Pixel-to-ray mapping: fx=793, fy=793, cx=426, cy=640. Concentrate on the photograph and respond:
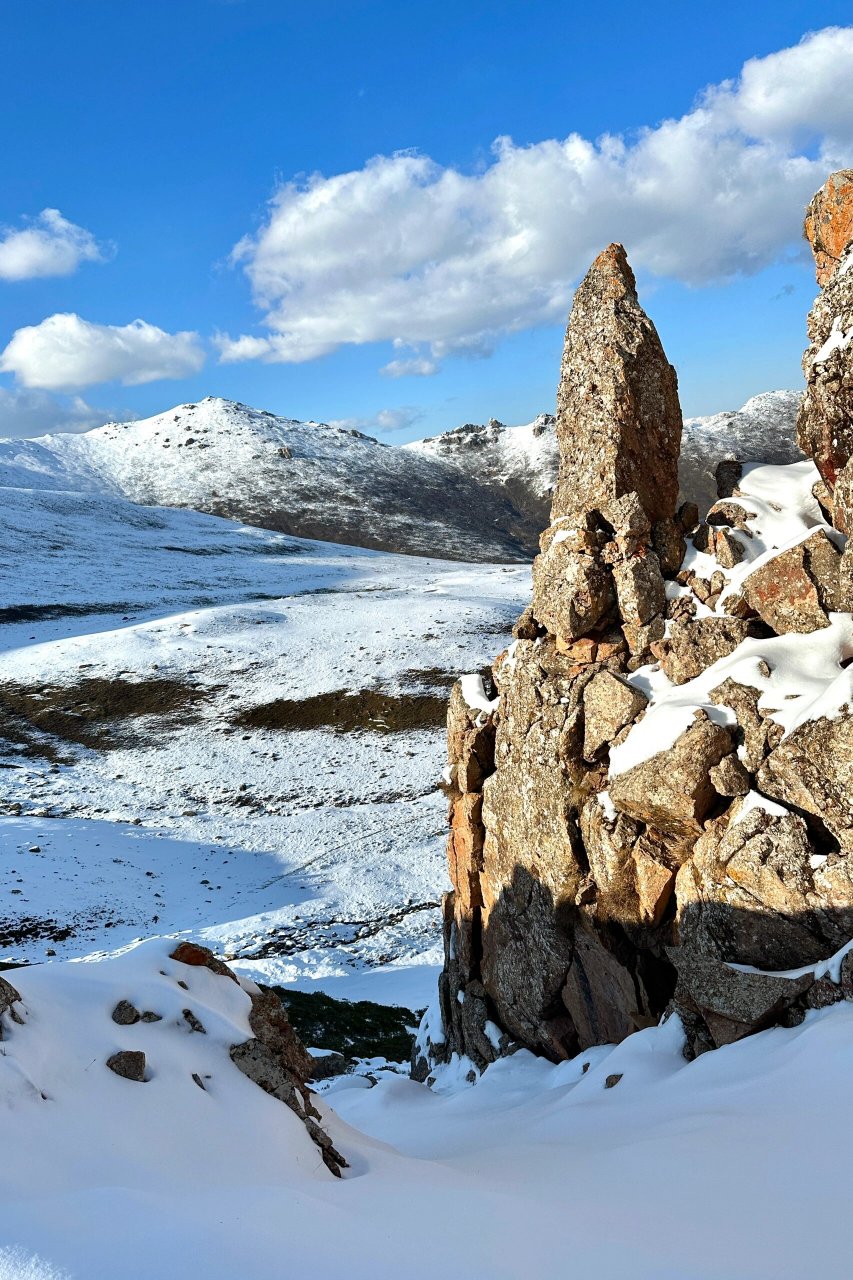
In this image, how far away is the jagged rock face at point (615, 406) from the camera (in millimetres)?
17781

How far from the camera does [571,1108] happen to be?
1173cm

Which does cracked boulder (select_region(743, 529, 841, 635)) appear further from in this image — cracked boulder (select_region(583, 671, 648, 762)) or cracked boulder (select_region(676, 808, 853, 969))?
cracked boulder (select_region(676, 808, 853, 969))

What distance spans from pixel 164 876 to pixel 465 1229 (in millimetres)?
32774

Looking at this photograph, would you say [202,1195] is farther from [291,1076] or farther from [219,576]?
[219,576]

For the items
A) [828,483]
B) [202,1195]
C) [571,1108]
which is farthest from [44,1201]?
[828,483]

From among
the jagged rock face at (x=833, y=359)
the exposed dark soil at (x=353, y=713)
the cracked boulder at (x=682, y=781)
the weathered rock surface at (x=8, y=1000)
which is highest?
the jagged rock face at (x=833, y=359)

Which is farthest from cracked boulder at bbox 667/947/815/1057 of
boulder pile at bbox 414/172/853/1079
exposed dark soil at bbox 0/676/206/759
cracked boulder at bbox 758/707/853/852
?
exposed dark soil at bbox 0/676/206/759

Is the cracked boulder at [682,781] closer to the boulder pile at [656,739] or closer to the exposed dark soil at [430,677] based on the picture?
the boulder pile at [656,739]

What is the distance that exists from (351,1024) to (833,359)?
893 inches

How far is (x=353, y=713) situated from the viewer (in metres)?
53.4

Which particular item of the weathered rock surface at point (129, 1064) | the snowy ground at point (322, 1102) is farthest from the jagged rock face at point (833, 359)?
the weathered rock surface at point (129, 1064)

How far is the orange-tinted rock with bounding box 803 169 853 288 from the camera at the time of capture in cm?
1587

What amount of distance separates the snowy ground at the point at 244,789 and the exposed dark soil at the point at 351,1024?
1364 mm

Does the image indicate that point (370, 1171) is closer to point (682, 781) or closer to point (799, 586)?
point (682, 781)
